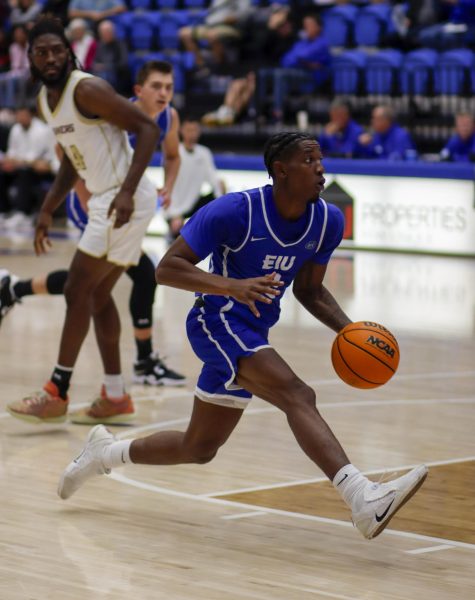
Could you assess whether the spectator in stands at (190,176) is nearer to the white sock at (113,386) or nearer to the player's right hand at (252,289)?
the white sock at (113,386)

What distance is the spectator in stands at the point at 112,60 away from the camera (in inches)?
706

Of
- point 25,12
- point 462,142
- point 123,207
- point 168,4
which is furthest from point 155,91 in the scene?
point 25,12

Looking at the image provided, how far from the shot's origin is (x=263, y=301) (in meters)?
4.28

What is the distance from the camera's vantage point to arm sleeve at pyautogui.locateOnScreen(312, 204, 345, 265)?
185 inches

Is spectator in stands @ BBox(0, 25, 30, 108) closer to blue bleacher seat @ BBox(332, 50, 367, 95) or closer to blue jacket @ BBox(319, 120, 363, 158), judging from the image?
blue bleacher seat @ BBox(332, 50, 367, 95)

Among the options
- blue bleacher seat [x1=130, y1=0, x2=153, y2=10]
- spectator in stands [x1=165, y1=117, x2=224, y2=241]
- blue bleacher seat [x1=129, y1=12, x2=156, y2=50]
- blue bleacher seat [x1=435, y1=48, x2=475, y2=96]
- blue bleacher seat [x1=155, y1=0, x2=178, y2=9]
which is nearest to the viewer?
spectator in stands [x1=165, y1=117, x2=224, y2=241]

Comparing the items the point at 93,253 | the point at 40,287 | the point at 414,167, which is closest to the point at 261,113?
the point at 414,167

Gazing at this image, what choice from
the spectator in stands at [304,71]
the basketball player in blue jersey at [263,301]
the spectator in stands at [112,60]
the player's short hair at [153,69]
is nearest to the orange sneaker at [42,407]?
the basketball player in blue jersey at [263,301]

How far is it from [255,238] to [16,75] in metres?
15.7

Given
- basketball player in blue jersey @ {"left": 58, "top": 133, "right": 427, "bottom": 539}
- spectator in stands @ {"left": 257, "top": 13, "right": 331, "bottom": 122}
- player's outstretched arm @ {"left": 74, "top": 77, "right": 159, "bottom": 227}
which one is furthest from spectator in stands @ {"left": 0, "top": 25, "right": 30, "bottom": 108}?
basketball player in blue jersey @ {"left": 58, "top": 133, "right": 427, "bottom": 539}

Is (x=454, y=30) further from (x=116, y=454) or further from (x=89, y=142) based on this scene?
(x=116, y=454)

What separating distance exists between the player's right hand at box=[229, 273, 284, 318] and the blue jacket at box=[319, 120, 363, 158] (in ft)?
35.1

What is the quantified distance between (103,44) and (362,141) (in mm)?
5268

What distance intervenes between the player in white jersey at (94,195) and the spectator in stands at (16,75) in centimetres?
1295
